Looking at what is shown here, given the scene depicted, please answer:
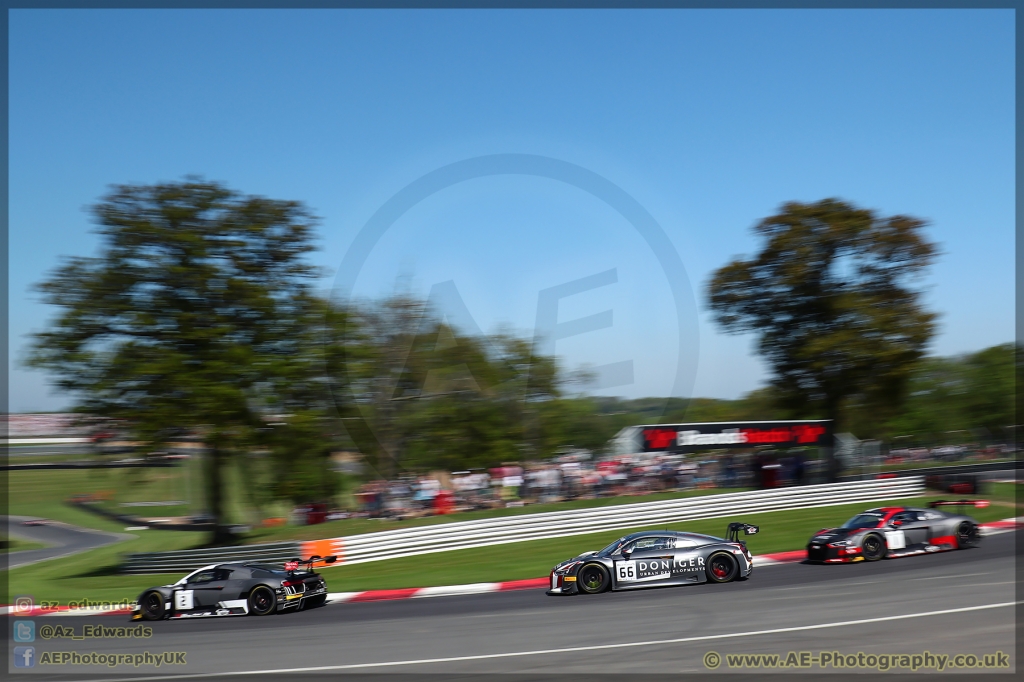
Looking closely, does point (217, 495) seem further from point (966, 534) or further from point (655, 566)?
point (966, 534)

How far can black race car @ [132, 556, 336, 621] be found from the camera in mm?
12977

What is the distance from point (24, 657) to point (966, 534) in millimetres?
15725

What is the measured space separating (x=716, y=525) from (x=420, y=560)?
7.89 m

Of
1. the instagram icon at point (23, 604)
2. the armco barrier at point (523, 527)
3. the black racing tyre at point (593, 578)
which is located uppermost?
the black racing tyre at point (593, 578)

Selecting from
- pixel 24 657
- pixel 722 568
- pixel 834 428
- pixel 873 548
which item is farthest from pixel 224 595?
pixel 834 428

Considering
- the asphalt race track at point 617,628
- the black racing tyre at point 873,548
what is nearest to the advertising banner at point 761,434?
the black racing tyre at point 873,548

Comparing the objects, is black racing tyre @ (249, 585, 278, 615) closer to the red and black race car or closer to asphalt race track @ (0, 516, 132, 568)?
the red and black race car

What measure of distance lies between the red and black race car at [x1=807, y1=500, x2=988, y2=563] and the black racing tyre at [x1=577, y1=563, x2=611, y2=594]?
4.37 metres

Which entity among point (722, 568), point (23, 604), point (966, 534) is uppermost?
point (966, 534)

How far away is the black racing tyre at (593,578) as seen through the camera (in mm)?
13195

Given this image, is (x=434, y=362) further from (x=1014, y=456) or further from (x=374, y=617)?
(x=1014, y=456)

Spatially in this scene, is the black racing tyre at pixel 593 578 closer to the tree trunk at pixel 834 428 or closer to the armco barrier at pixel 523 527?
the armco barrier at pixel 523 527

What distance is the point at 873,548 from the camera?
48.2ft

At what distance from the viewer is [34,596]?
1730 cm
